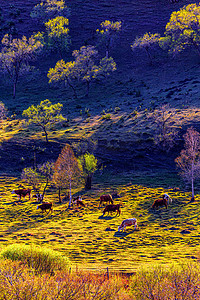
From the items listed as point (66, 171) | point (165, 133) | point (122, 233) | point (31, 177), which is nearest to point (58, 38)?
point (165, 133)

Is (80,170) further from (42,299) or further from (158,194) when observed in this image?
(42,299)

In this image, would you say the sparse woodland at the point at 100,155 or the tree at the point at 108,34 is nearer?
the sparse woodland at the point at 100,155

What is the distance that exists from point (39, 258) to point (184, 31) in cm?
8271

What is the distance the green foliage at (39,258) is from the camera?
20.1 metres

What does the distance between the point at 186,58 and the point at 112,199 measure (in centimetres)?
6919

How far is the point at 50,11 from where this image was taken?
123500 millimetres

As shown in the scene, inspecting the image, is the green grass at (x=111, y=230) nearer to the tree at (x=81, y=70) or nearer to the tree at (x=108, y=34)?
the tree at (x=81, y=70)

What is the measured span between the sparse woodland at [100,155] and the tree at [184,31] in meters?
0.38

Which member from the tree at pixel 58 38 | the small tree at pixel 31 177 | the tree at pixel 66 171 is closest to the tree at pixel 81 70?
the tree at pixel 58 38

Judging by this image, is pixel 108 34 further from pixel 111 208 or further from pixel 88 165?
pixel 111 208

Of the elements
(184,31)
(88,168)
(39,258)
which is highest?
(184,31)

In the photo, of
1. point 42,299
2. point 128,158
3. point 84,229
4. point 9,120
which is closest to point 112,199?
point 84,229

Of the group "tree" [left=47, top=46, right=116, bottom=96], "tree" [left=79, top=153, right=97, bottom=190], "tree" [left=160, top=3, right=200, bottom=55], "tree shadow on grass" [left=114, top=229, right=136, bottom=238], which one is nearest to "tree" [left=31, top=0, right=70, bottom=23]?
"tree" [left=47, top=46, right=116, bottom=96]

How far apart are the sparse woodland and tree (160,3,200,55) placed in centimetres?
38
